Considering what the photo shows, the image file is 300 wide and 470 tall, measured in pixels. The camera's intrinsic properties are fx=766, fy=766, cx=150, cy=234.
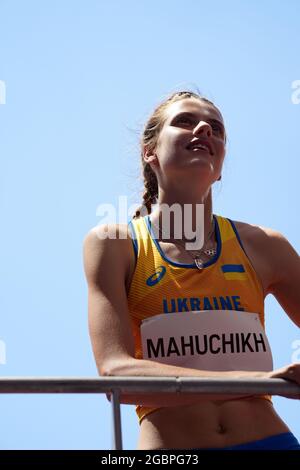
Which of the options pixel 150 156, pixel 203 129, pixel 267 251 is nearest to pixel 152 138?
pixel 150 156

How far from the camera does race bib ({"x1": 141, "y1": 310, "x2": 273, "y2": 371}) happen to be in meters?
3.38

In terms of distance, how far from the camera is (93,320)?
335 centimetres

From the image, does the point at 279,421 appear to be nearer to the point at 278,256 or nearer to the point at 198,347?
the point at 198,347

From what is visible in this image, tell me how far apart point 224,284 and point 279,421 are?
2.21ft

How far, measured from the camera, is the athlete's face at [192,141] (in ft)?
12.7

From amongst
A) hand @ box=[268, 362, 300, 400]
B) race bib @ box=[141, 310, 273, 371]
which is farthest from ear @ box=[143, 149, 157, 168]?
hand @ box=[268, 362, 300, 400]

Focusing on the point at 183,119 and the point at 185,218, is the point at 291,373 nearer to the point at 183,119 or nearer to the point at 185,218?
the point at 185,218

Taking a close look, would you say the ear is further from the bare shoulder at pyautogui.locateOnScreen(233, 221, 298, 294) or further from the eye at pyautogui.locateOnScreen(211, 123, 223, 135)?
the bare shoulder at pyautogui.locateOnScreen(233, 221, 298, 294)

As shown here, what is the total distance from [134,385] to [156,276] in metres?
1.03

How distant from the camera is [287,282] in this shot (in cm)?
383

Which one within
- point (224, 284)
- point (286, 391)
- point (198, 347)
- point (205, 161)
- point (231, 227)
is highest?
point (205, 161)

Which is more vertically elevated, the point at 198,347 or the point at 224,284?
the point at 224,284
